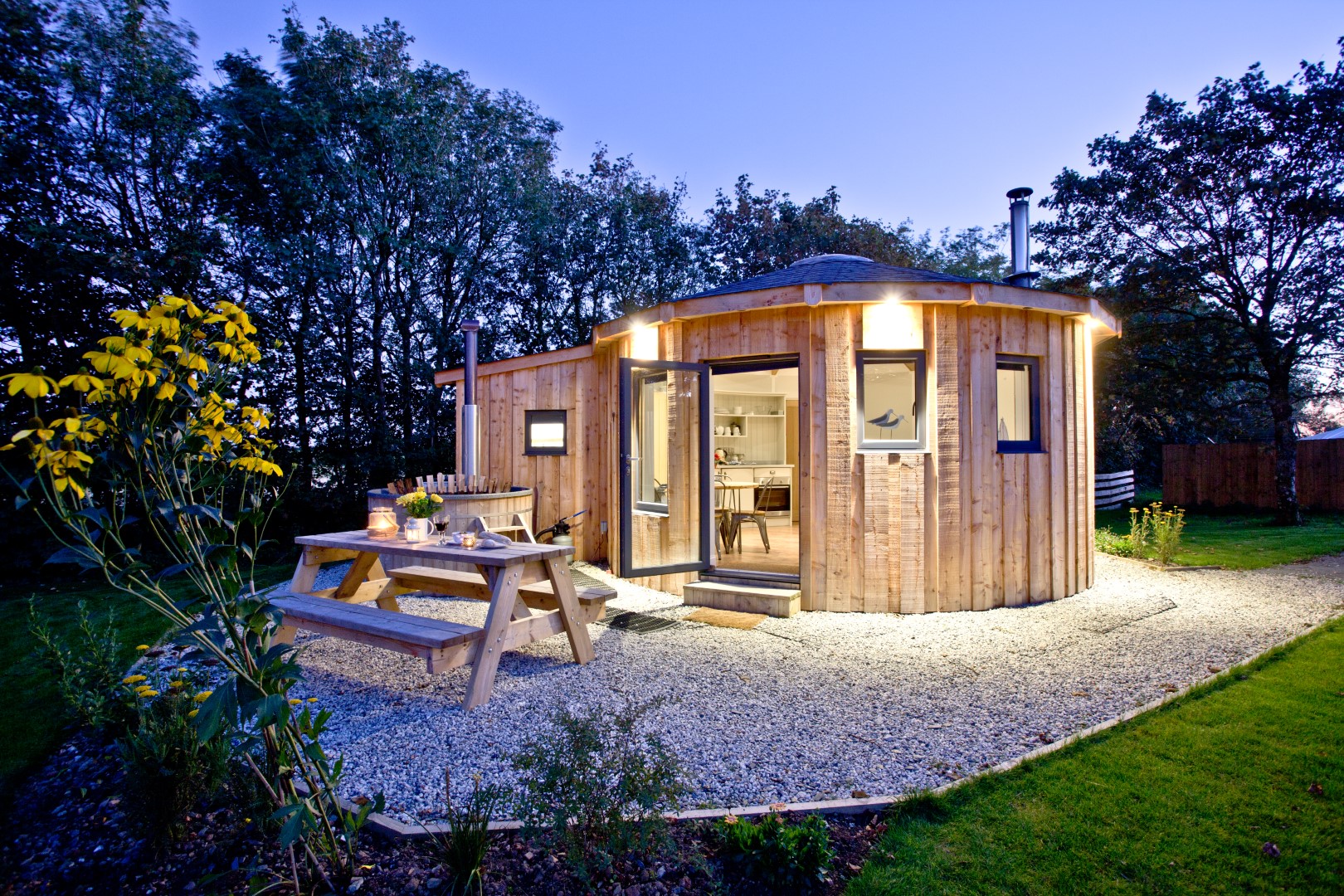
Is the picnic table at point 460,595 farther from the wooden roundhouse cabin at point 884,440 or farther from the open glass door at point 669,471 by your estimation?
the wooden roundhouse cabin at point 884,440

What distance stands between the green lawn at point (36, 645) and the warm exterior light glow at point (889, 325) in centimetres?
573

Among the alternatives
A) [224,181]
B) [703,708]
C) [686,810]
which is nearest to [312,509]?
[224,181]

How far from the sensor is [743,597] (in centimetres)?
608

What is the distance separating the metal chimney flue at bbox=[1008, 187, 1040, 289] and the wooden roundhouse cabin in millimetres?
672

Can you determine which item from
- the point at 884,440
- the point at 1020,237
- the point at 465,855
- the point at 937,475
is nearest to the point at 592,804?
the point at 465,855

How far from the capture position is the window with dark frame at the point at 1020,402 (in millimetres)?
6469

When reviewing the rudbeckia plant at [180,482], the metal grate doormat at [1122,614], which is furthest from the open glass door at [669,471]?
the rudbeckia plant at [180,482]

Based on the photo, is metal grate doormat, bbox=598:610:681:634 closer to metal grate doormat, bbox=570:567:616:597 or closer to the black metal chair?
metal grate doormat, bbox=570:567:616:597

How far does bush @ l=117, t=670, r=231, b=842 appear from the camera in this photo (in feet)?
7.55

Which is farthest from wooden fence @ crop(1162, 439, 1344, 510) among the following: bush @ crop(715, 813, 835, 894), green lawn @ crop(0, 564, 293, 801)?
green lawn @ crop(0, 564, 293, 801)

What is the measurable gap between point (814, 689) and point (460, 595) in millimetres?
2695

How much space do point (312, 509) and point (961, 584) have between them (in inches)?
423

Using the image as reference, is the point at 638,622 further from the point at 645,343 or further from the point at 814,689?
the point at 645,343

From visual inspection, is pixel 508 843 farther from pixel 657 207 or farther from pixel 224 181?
pixel 657 207
